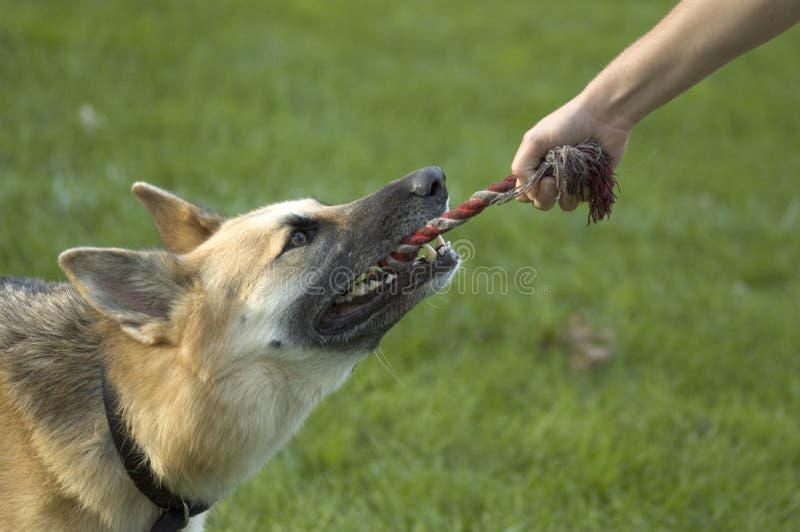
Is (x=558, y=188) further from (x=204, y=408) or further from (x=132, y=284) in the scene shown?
(x=132, y=284)

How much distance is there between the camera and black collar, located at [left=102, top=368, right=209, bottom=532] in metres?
2.88

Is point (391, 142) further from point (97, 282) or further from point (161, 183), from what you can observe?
point (97, 282)

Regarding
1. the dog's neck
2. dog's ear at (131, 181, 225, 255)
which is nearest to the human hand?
the dog's neck

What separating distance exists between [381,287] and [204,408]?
2.73 feet

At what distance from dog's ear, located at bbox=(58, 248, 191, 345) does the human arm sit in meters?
1.48

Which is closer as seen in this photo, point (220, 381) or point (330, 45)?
point (220, 381)

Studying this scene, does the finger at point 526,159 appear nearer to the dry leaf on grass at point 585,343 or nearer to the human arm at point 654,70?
the human arm at point 654,70

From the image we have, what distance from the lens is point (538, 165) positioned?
10.6ft

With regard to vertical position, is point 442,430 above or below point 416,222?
below

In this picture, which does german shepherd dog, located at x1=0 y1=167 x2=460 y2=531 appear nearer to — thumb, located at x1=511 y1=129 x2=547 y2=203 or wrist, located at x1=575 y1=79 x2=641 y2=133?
thumb, located at x1=511 y1=129 x2=547 y2=203

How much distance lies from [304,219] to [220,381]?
0.75 metres

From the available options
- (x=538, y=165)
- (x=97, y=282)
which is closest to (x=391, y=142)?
(x=538, y=165)

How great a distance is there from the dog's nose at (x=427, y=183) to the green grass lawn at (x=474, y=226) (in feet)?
4.82

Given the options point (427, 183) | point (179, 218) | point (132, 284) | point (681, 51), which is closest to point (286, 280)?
point (132, 284)
